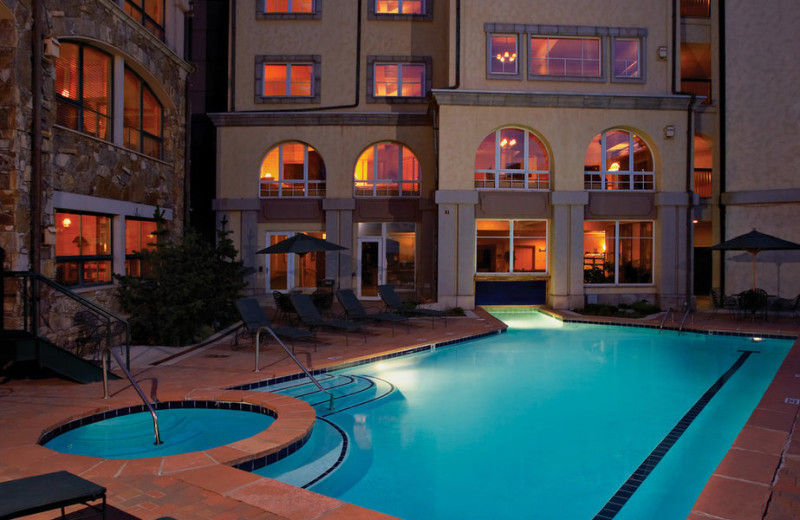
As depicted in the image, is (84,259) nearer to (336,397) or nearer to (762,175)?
(336,397)

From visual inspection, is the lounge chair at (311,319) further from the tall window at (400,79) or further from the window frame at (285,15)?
the window frame at (285,15)

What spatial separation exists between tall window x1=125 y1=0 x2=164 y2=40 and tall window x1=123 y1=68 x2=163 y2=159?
4.27 feet

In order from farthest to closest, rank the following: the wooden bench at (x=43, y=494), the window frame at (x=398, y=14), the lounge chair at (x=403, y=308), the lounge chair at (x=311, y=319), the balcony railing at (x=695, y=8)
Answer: the balcony railing at (x=695, y=8) < the window frame at (x=398, y=14) < the lounge chair at (x=403, y=308) < the lounge chair at (x=311, y=319) < the wooden bench at (x=43, y=494)

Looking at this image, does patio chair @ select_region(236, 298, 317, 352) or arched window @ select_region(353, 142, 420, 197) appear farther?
arched window @ select_region(353, 142, 420, 197)

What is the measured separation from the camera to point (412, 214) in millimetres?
20266

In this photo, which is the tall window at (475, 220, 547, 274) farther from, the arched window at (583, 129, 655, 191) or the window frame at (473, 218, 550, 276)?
the arched window at (583, 129, 655, 191)

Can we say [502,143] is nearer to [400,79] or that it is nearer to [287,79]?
[400,79]

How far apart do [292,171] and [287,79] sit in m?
3.16

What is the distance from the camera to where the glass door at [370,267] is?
20297 mm

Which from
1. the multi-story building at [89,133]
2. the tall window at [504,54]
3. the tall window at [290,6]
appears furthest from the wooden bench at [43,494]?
the tall window at [290,6]

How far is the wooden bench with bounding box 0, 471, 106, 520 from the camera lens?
8.75ft

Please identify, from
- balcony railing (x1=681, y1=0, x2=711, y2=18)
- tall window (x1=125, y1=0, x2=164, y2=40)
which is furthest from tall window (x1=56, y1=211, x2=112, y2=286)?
balcony railing (x1=681, y1=0, x2=711, y2=18)

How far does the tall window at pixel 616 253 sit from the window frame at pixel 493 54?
203 inches

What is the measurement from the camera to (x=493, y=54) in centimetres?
1809
